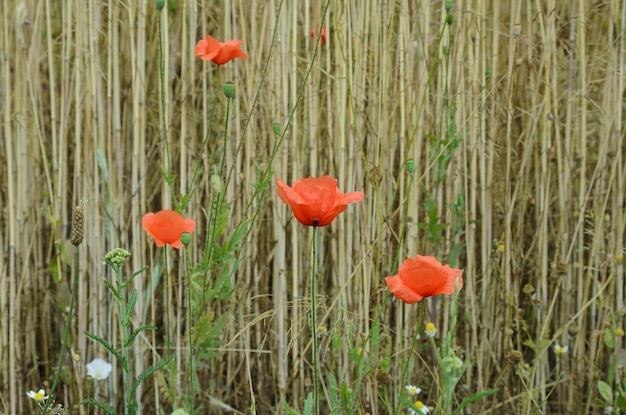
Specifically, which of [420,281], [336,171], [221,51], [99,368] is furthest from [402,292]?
[99,368]

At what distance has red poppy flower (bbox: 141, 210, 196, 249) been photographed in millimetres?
1324

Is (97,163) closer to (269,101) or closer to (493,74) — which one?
(269,101)

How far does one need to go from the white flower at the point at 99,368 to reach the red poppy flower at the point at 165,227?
505 mm

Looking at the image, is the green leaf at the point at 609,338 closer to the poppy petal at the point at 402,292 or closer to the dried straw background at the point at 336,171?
the dried straw background at the point at 336,171

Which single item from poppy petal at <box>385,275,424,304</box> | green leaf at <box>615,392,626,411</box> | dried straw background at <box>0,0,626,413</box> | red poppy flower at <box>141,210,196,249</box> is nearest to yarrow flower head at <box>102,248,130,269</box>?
red poppy flower at <box>141,210,196,249</box>

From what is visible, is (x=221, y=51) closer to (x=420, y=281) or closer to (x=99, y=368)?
(x=420, y=281)

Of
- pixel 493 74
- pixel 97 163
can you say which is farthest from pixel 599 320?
pixel 97 163

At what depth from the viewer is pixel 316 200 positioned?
108 centimetres

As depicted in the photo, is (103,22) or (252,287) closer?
(252,287)

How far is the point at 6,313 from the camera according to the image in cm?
181

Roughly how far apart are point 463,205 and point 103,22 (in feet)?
3.06

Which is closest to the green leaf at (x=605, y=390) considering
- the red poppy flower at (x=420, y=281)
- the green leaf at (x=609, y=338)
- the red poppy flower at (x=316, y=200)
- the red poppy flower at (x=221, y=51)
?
the green leaf at (x=609, y=338)

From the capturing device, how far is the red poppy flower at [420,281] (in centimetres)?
110

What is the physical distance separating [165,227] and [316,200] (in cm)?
35
